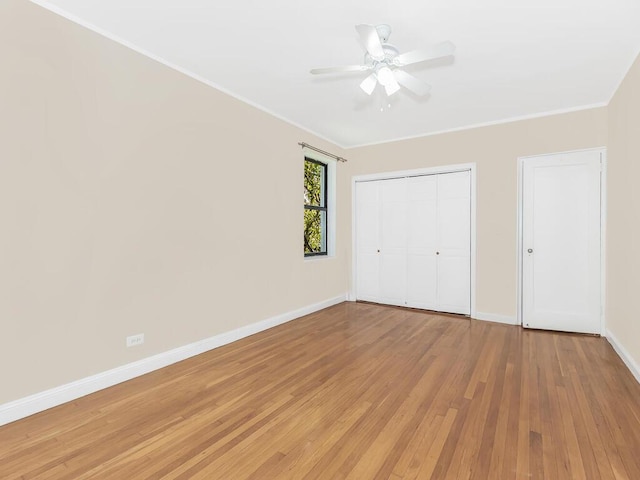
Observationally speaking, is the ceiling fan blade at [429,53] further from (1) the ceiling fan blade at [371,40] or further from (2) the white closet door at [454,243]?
(2) the white closet door at [454,243]

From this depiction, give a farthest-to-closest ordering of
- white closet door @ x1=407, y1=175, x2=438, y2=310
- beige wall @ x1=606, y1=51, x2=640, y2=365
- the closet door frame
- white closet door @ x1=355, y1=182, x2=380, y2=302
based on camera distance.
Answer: white closet door @ x1=355, y1=182, x2=380, y2=302
white closet door @ x1=407, y1=175, x2=438, y2=310
the closet door frame
beige wall @ x1=606, y1=51, x2=640, y2=365

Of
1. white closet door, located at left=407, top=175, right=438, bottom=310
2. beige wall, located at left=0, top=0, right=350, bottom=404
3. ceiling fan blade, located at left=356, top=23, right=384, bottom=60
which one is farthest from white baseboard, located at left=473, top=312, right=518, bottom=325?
ceiling fan blade, located at left=356, top=23, right=384, bottom=60

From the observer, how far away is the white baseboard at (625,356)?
275 centimetres

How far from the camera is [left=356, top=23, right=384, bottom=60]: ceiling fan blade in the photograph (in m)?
2.04

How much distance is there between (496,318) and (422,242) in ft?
4.89

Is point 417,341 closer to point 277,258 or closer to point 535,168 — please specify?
point 277,258

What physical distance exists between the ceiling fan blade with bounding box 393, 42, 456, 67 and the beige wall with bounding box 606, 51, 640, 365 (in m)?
2.04

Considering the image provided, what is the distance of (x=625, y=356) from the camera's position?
306 cm

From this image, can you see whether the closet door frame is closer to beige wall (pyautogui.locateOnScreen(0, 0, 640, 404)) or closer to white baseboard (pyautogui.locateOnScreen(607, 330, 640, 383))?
beige wall (pyautogui.locateOnScreen(0, 0, 640, 404))

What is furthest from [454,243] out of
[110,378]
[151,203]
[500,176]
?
[110,378]

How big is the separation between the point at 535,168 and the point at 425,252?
6.07 feet

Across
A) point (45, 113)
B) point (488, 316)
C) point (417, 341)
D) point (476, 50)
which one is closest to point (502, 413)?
point (417, 341)

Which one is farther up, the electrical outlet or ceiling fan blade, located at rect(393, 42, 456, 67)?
ceiling fan blade, located at rect(393, 42, 456, 67)

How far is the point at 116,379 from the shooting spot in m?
2.63
